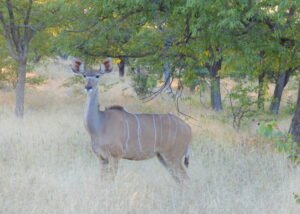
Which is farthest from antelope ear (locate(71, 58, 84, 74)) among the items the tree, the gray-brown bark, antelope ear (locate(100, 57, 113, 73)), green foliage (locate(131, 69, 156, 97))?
green foliage (locate(131, 69, 156, 97))

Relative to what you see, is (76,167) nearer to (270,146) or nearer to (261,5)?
(261,5)

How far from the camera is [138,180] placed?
6.36 meters

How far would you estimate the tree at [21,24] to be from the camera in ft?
40.9

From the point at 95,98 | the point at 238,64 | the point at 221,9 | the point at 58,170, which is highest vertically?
the point at 221,9

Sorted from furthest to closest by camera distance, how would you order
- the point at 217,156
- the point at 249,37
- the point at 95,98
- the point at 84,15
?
1. the point at 84,15
2. the point at 217,156
3. the point at 249,37
4. the point at 95,98

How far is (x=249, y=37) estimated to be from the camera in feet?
23.9

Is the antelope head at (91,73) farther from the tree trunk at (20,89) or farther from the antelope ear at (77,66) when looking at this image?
the tree trunk at (20,89)

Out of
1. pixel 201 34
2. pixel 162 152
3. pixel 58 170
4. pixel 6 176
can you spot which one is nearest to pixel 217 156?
pixel 162 152

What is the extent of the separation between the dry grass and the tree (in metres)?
3.57

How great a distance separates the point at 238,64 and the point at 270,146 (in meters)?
1.95

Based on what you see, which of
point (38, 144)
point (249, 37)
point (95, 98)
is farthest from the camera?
point (38, 144)

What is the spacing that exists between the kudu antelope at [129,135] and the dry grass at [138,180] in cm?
24

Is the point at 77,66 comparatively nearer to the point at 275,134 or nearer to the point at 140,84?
the point at 275,134

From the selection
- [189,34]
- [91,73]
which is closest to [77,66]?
[91,73]
